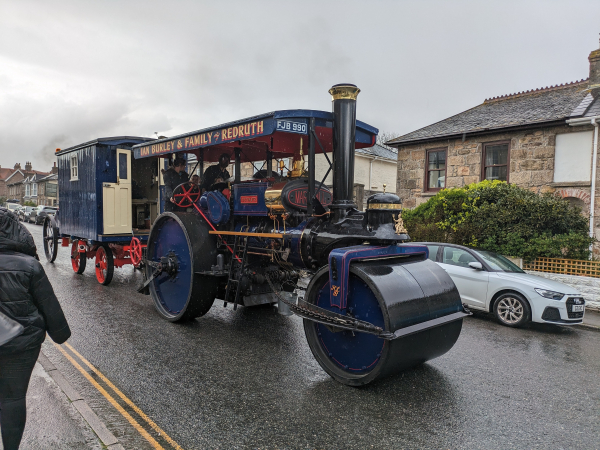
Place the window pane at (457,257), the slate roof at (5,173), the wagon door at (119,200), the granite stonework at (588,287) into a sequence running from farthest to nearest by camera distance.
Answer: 1. the slate roof at (5,173)
2. the wagon door at (119,200)
3. the granite stonework at (588,287)
4. the window pane at (457,257)

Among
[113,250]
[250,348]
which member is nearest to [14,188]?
[113,250]

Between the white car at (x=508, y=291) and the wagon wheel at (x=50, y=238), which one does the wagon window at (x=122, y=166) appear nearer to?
the wagon wheel at (x=50, y=238)

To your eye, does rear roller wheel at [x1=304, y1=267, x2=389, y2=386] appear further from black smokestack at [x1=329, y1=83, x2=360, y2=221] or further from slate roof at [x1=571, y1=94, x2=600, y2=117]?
slate roof at [x1=571, y1=94, x2=600, y2=117]

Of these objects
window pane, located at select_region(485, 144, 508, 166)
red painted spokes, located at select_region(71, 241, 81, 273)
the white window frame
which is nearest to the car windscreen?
window pane, located at select_region(485, 144, 508, 166)

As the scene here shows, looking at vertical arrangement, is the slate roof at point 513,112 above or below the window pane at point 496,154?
above

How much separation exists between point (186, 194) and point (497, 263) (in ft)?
18.0

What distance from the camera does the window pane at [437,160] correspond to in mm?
14797

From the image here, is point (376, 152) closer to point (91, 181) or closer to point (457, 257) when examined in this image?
point (457, 257)

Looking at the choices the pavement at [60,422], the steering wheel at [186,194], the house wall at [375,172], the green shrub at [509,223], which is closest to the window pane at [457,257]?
the green shrub at [509,223]

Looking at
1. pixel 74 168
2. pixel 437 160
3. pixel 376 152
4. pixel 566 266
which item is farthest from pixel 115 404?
pixel 376 152

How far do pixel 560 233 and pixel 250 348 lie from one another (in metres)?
7.93

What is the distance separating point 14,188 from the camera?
263 feet

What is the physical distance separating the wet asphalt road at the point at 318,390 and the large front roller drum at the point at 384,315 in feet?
0.85

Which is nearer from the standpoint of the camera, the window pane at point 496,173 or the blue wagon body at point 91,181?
the blue wagon body at point 91,181
